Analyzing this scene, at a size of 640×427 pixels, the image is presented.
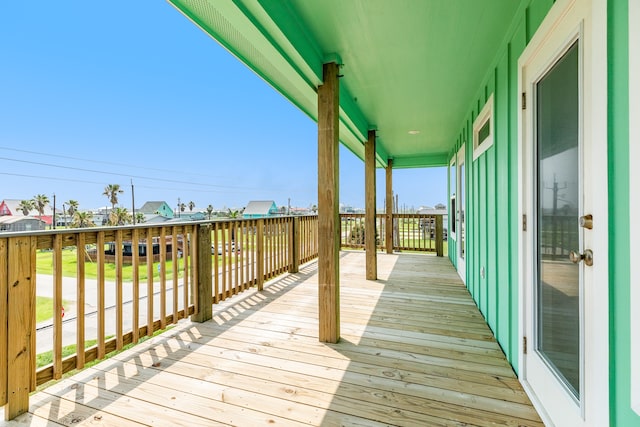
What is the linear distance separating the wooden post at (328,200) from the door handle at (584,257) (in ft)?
5.19

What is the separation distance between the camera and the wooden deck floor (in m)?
1.50

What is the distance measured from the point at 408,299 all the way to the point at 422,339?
1.11 meters

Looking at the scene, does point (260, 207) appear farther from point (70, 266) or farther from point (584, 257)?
point (584, 257)

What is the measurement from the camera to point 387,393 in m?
1.70

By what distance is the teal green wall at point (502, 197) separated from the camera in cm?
189

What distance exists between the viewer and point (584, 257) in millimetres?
1105

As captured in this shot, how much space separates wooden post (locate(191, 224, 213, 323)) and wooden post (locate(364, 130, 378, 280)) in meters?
2.50

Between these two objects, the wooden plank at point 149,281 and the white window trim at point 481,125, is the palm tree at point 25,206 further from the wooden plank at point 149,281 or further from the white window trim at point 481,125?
the white window trim at point 481,125

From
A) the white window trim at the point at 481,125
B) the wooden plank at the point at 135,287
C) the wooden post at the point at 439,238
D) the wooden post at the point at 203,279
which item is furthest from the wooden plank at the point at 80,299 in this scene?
the wooden post at the point at 439,238

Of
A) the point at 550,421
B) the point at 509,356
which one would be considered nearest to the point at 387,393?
the point at 550,421

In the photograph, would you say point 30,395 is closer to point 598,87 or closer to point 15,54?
point 598,87

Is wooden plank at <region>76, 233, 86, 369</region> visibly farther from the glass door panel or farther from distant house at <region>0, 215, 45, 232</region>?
the glass door panel

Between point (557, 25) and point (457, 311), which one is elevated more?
point (557, 25)
